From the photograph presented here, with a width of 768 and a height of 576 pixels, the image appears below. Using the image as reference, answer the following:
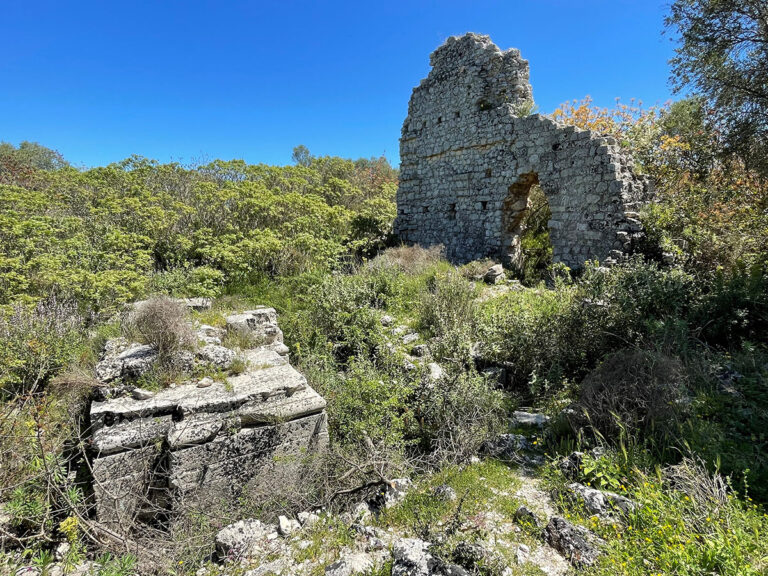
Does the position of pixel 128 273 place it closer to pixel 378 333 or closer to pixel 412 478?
pixel 378 333

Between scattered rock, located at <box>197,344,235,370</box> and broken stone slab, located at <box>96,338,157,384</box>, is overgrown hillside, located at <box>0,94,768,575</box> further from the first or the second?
scattered rock, located at <box>197,344,235,370</box>

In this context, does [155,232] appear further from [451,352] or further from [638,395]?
[638,395]

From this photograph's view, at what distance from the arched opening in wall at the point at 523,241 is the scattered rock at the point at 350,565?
7.53 meters

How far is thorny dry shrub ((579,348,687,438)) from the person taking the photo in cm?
332

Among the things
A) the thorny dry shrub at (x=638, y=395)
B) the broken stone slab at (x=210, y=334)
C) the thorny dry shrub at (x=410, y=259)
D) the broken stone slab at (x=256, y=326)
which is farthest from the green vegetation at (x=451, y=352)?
the broken stone slab at (x=256, y=326)

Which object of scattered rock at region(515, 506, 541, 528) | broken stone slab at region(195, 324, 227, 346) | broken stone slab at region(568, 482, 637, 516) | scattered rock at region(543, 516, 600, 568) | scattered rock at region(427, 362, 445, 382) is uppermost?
broken stone slab at region(195, 324, 227, 346)

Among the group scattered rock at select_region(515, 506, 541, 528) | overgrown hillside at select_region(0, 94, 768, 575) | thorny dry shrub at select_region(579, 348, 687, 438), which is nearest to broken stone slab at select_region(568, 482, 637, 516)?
overgrown hillside at select_region(0, 94, 768, 575)

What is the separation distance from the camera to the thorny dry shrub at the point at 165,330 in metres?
3.99

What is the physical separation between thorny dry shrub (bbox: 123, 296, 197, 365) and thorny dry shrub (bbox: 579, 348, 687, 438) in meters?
4.06

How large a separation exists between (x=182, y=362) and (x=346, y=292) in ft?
9.63

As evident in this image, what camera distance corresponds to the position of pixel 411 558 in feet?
7.43

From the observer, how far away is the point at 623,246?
7.48 metres

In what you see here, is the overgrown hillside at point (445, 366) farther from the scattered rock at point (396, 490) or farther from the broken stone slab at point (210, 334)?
the broken stone slab at point (210, 334)

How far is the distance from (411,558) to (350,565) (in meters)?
0.43
